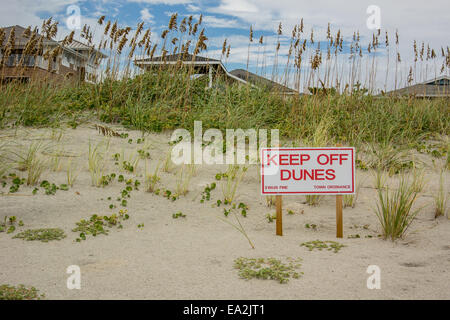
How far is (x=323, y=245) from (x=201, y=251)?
107 centimetres

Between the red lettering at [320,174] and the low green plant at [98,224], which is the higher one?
the red lettering at [320,174]

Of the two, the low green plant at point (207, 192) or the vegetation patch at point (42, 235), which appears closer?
the vegetation patch at point (42, 235)

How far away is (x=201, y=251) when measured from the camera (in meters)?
3.23

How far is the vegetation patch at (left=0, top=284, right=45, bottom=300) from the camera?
2264mm

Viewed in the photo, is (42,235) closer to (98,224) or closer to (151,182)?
(98,224)

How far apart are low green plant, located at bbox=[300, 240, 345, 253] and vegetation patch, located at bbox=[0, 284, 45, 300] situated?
6.95 ft

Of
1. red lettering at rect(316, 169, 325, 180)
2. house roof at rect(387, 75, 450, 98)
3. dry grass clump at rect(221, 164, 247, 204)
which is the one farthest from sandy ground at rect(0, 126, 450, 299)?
house roof at rect(387, 75, 450, 98)

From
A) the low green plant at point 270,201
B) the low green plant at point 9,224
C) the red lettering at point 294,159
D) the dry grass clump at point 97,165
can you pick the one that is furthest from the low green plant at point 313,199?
the low green plant at point 9,224

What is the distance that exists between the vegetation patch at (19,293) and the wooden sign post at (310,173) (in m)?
2.13

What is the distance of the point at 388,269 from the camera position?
9.16ft

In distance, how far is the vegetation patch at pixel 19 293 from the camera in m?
2.26

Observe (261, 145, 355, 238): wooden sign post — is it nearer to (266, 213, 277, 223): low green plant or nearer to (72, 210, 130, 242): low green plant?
(266, 213, 277, 223): low green plant

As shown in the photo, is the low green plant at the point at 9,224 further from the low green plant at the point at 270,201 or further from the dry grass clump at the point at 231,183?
the low green plant at the point at 270,201
